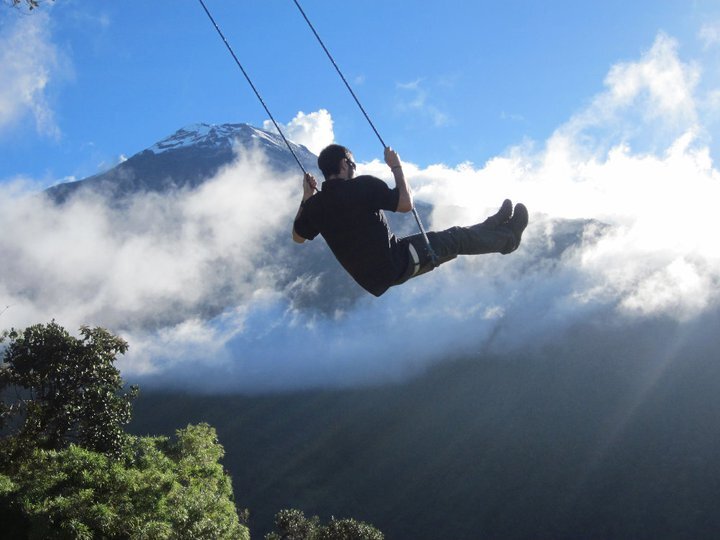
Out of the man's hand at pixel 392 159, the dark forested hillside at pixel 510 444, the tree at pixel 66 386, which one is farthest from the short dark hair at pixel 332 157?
the dark forested hillside at pixel 510 444

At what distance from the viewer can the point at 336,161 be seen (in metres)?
6.18

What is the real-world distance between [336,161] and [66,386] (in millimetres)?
17969

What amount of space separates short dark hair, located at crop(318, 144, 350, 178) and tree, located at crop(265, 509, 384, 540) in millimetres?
36539

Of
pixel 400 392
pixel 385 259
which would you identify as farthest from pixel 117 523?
pixel 400 392

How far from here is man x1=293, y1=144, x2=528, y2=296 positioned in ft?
20.0

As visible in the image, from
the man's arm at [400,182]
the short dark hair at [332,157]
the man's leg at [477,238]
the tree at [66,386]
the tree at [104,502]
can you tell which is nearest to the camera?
the man's arm at [400,182]

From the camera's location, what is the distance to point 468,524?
4899 inches

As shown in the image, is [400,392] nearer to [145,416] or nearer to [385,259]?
[145,416]

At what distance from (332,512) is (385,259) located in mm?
131552

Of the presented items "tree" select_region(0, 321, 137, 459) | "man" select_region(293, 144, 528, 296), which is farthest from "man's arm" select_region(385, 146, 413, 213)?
"tree" select_region(0, 321, 137, 459)

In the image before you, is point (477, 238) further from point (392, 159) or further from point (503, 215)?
point (392, 159)

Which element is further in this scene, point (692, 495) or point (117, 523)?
point (692, 495)

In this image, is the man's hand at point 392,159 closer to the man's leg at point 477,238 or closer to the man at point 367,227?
the man at point 367,227

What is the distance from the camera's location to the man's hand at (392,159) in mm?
6336
